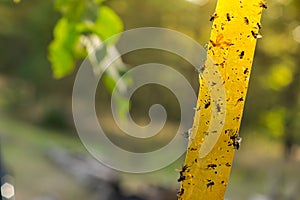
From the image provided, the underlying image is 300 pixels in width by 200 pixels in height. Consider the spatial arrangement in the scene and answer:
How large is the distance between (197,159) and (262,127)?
2710mm

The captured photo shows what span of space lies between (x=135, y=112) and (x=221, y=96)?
2755mm

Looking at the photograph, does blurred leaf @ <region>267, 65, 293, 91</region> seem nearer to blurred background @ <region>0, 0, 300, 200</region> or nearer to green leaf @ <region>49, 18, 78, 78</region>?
blurred background @ <region>0, 0, 300, 200</region>

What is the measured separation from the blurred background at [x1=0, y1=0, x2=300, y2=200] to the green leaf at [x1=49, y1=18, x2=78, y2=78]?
1647 mm

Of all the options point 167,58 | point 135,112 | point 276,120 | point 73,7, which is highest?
point 167,58

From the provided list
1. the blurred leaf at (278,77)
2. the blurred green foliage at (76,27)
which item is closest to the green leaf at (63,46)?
the blurred green foliage at (76,27)

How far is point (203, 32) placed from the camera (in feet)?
9.20

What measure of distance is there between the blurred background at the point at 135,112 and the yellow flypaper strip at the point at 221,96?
6.44ft

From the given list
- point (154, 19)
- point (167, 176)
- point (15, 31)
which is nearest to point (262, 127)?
point (167, 176)

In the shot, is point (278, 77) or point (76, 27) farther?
point (278, 77)

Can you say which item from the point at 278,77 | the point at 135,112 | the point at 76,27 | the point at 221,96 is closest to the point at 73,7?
the point at 76,27

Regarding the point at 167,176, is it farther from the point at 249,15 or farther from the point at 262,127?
the point at 249,15

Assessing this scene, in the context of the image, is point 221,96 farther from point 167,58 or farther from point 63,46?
point 167,58

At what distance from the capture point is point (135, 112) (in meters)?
3.04

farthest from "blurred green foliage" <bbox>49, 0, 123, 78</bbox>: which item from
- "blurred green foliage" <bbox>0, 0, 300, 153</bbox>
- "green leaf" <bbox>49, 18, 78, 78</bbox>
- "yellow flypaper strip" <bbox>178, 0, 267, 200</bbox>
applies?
"blurred green foliage" <bbox>0, 0, 300, 153</bbox>
